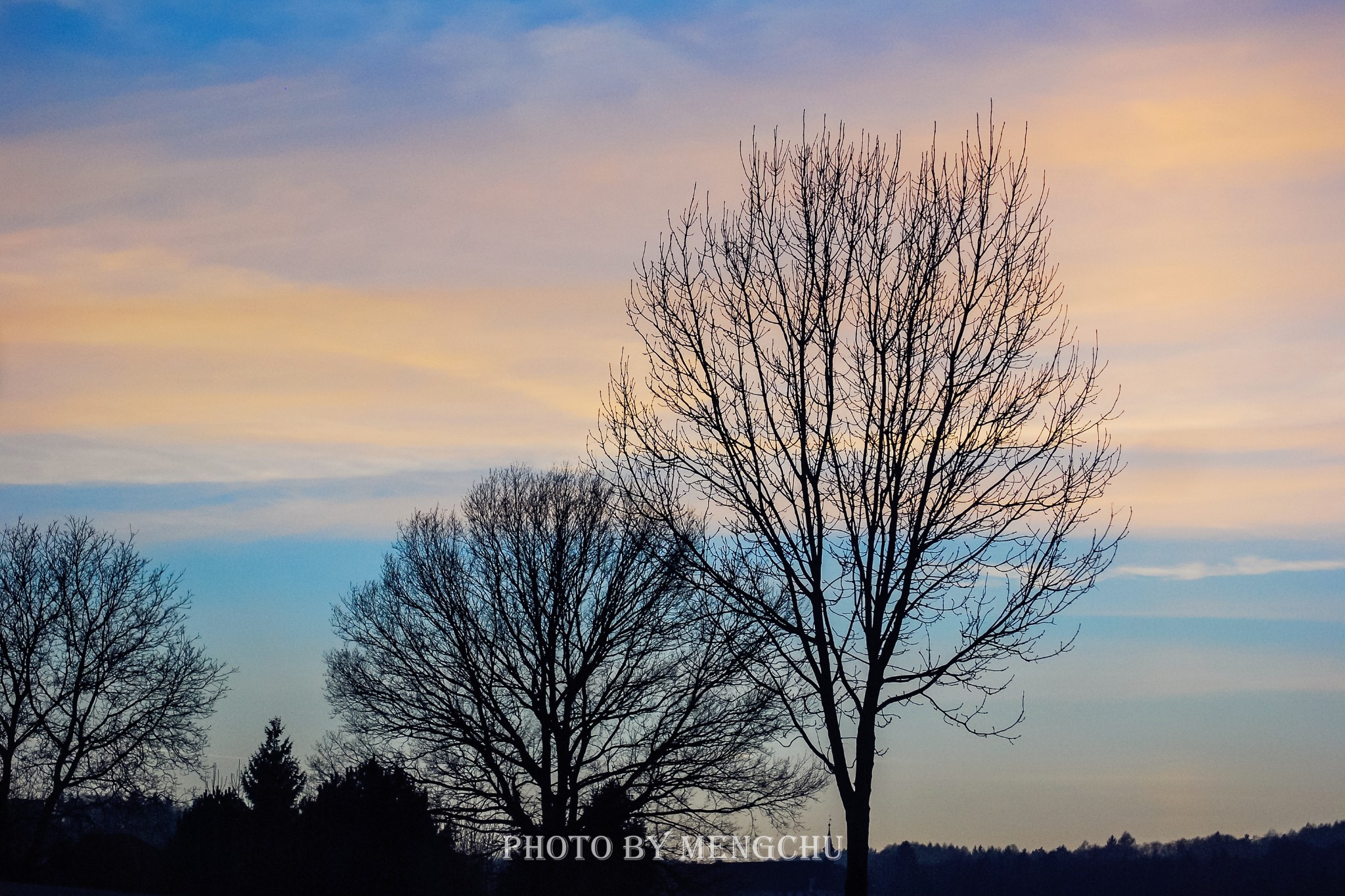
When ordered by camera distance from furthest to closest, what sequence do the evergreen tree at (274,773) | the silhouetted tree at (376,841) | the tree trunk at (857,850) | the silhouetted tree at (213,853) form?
the evergreen tree at (274,773) < the silhouetted tree at (213,853) < the silhouetted tree at (376,841) < the tree trunk at (857,850)

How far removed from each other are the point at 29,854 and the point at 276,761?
Result: 15183 mm

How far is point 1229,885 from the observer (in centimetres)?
3819

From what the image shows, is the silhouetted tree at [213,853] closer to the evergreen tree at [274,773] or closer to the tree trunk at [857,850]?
the evergreen tree at [274,773]

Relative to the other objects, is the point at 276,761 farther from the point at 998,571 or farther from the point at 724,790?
the point at 998,571

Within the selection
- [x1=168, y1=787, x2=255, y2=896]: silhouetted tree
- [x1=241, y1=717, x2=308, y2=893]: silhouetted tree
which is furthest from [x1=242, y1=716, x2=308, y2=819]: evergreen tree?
[x1=168, y1=787, x2=255, y2=896]: silhouetted tree

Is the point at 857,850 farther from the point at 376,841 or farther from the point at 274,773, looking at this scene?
the point at 274,773

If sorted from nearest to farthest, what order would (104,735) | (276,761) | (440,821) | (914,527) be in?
1. (914,527)
2. (440,821)
3. (104,735)
4. (276,761)

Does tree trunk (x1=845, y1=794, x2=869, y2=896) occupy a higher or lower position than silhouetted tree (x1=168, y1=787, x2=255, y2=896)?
higher

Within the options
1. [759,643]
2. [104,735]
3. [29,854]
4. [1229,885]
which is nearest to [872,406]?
[759,643]

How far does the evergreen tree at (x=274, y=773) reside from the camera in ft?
131

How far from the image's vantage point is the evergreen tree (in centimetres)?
3978

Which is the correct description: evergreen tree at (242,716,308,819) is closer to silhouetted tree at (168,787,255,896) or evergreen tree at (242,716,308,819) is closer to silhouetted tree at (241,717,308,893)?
silhouetted tree at (241,717,308,893)


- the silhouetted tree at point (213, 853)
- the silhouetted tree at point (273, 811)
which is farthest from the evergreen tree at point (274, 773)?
the silhouetted tree at point (213, 853)

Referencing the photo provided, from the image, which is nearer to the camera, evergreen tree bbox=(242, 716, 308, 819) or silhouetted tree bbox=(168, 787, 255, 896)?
silhouetted tree bbox=(168, 787, 255, 896)
